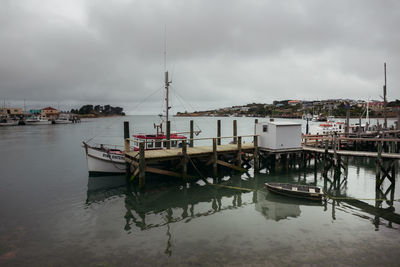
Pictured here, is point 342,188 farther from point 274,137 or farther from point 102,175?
point 102,175

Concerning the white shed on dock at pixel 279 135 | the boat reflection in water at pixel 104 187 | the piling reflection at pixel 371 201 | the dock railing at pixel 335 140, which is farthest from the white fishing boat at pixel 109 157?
the dock railing at pixel 335 140

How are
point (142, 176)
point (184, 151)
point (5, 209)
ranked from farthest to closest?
point (184, 151) < point (142, 176) < point (5, 209)

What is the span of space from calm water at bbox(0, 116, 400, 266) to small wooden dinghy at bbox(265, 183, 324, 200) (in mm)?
517

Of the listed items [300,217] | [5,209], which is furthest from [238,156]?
[5,209]

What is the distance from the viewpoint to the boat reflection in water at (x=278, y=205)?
1399cm

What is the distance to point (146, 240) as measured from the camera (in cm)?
1132

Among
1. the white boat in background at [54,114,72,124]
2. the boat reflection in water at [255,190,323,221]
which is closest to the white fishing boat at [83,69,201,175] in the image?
the boat reflection in water at [255,190,323,221]

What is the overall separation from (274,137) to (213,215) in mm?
11072

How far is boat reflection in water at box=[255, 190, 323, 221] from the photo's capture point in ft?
45.9

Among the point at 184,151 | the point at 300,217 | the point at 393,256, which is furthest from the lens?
the point at 184,151

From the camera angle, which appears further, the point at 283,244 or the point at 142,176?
the point at 142,176

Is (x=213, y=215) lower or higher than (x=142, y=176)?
lower

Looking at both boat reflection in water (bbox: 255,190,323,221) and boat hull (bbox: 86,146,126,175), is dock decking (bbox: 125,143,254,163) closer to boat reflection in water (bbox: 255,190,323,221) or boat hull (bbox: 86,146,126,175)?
boat hull (bbox: 86,146,126,175)

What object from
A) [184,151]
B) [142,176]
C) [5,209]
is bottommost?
[5,209]
